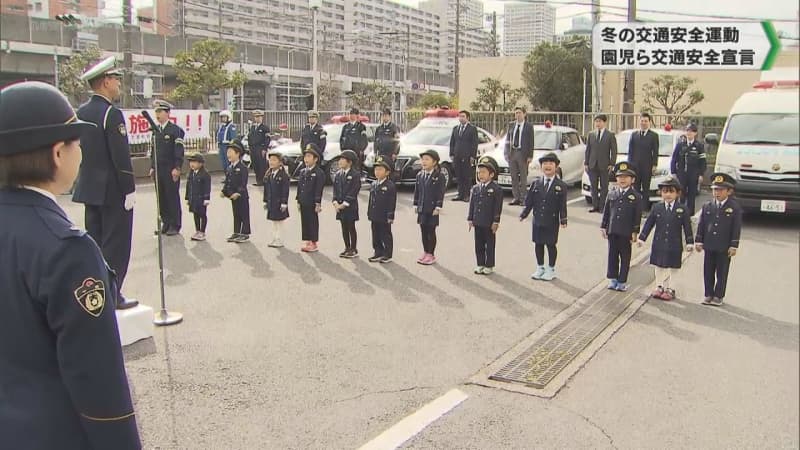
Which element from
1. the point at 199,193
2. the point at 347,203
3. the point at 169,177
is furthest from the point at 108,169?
the point at 169,177

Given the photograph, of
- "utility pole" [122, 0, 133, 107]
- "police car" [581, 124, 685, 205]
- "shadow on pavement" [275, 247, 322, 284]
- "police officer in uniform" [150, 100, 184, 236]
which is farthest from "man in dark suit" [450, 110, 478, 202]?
"utility pole" [122, 0, 133, 107]

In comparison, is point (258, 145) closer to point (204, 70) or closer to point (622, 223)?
point (622, 223)

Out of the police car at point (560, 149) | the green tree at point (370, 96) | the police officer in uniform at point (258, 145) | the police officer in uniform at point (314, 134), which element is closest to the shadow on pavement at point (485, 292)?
the police car at point (560, 149)

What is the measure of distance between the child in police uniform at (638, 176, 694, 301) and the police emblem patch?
19.7 feet

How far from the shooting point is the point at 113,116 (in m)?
5.71

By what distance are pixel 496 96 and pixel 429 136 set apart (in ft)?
56.4

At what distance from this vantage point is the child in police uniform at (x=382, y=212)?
8820 mm

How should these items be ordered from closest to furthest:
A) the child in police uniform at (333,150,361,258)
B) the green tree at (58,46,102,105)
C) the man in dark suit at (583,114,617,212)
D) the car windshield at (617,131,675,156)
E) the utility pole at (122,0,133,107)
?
1. the child in police uniform at (333,150,361,258)
2. the man in dark suit at (583,114,617,212)
3. the car windshield at (617,131,675,156)
4. the utility pole at (122,0,133,107)
5. the green tree at (58,46,102,105)

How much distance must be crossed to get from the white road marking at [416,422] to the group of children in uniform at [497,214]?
282 cm

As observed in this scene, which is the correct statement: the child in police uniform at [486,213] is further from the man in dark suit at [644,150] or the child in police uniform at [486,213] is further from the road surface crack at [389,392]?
the man in dark suit at [644,150]

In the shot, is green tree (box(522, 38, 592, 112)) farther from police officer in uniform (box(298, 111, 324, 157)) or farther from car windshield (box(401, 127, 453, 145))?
police officer in uniform (box(298, 111, 324, 157))

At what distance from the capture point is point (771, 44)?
93 centimetres

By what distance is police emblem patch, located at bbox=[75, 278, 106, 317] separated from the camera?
1.91 m

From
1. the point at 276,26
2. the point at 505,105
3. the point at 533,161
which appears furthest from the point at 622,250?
the point at 505,105
